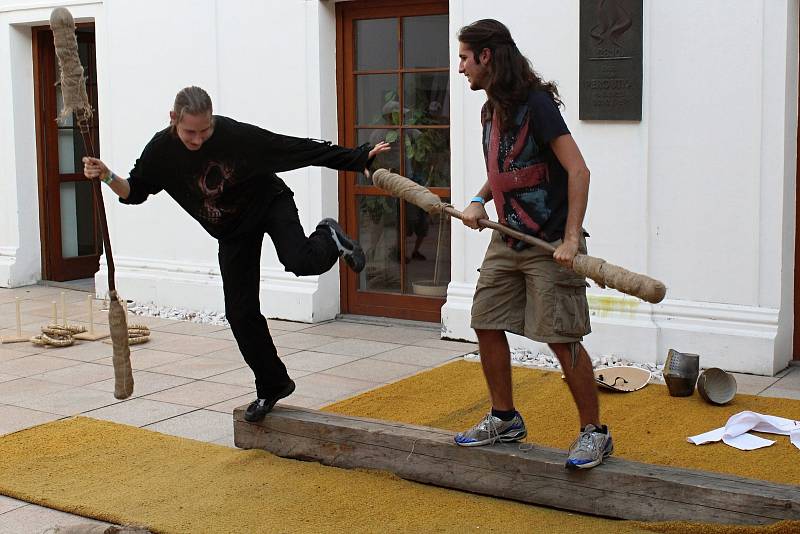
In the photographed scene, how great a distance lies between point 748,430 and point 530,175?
1.99m

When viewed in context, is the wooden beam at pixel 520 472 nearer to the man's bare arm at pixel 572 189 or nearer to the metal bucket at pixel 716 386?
the man's bare arm at pixel 572 189

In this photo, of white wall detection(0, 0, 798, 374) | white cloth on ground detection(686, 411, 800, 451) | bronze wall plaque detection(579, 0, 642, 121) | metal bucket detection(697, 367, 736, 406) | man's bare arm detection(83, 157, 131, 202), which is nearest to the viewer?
man's bare arm detection(83, 157, 131, 202)

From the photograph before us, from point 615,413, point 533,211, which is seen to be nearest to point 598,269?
point 533,211

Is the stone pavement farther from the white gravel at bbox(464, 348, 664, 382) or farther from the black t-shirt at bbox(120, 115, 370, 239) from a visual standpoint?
the black t-shirt at bbox(120, 115, 370, 239)

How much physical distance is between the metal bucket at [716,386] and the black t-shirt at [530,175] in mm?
2036

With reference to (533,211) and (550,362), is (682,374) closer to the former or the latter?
(550,362)

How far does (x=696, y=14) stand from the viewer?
674 cm

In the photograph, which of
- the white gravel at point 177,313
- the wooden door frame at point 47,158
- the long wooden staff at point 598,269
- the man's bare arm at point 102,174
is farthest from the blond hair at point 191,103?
the wooden door frame at point 47,158

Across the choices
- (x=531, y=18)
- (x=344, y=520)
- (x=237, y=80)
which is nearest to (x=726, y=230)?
(x=531, y=18)

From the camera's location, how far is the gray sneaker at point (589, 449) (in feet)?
14.1

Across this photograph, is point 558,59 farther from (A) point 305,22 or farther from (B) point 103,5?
(B) point 103,5

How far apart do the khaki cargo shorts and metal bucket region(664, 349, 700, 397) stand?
1.88 metres

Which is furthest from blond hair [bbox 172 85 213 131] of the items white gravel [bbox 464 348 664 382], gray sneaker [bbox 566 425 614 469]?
white gravel [bbox 464 348 664 382]

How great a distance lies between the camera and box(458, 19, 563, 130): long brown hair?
172 inches
